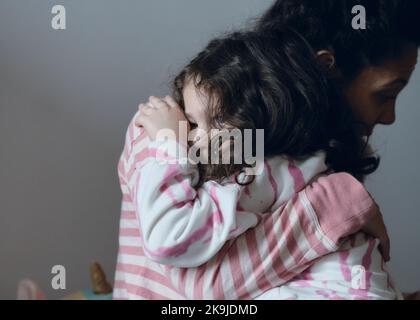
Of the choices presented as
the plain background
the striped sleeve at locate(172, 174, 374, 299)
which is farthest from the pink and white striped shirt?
the plain background

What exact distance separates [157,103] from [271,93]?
0.15 m

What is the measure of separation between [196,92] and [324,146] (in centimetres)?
18

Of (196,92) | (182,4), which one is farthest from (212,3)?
(196,92)

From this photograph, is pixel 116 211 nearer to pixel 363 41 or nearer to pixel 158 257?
pixel 158 257

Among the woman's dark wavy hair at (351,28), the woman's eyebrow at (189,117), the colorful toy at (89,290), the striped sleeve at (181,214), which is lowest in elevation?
the colorful toy at (89,290)

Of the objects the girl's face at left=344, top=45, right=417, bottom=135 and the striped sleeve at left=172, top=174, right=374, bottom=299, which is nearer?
the striped sleeve at left=172, top=174, right=374, bottom=299

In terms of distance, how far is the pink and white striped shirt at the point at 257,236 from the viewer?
65 centimetres

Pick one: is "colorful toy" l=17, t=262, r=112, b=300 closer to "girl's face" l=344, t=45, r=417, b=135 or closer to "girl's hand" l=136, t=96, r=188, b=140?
"girl's hand" l=136, t=96, r=188, b=140

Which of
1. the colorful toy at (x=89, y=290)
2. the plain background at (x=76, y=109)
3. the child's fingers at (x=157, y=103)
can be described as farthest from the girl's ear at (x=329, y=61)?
the colorful toy at (x=89, y=290)

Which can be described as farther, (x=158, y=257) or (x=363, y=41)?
(x=363, y=41)

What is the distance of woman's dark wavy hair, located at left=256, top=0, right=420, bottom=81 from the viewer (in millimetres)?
793

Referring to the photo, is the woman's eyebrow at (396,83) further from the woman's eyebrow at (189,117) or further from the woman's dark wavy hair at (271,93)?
the woman's eyebrow at (189,117)

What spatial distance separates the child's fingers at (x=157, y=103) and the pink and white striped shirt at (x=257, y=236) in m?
0.06
